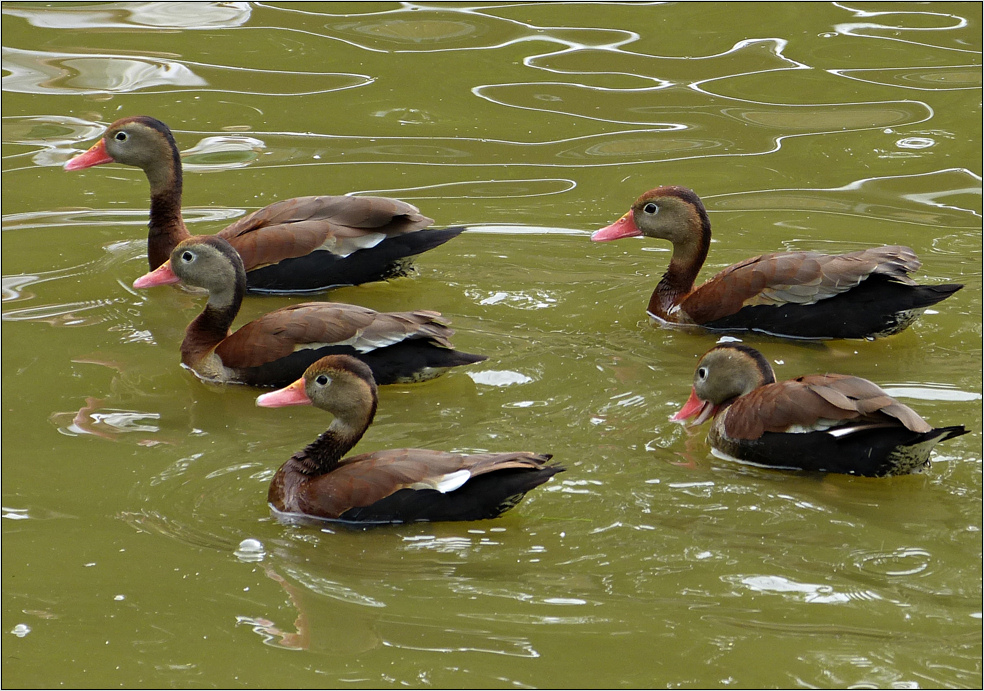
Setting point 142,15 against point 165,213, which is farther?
point 142,15

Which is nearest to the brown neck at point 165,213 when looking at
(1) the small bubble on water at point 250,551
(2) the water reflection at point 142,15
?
(1) the small bubble on water at point 250,551

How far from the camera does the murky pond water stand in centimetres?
490

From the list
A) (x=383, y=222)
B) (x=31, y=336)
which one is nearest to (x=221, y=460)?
(x=31, y=336)

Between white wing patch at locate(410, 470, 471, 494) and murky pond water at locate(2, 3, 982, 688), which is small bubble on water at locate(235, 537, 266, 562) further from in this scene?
white wing patch at locate(410, 470, 471, 494)

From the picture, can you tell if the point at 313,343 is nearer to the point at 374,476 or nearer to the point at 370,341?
the point at 370,341

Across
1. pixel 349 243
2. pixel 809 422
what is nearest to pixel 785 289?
pixel 809 422

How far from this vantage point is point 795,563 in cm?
530

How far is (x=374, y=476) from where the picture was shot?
572 cm

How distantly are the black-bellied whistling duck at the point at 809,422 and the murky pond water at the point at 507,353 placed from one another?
121mm

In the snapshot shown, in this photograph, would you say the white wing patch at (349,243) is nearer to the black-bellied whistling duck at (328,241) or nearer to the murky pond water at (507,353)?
the black-bellied whistling duck at (328,241)

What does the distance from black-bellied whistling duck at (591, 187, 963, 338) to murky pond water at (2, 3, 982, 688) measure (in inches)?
6.9

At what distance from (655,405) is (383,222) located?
2.53m

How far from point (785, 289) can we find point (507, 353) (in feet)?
5.51

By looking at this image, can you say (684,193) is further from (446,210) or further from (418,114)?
(418,114)
